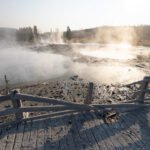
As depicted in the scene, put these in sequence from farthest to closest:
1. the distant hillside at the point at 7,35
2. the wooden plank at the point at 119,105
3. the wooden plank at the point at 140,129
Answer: the distant hillside at the point at 7,35, the wooden plank at the point at 119,105, the wooden plank at the point at 140,129

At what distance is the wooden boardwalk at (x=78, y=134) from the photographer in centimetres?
513

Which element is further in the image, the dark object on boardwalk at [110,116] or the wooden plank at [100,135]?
the dark object on boardwalk at [110,116]

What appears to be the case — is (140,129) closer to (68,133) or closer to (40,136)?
(68,133)

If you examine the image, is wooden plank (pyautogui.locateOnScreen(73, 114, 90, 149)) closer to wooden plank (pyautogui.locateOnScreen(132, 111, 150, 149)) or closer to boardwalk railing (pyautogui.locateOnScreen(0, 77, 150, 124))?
boardwalk railing (pyautogui.locateOnScreen(0, 77, 150, 124))

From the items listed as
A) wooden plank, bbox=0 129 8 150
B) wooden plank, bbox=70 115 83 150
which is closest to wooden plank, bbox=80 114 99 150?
wooden plank, bbox=70 115 83 150

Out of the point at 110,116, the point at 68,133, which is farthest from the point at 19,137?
the point at 110,116

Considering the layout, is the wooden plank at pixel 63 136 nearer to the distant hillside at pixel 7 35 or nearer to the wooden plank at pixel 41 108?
the wooden plank at pixel 41 108

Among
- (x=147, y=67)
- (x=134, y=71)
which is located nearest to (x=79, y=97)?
(x=134, y=71)

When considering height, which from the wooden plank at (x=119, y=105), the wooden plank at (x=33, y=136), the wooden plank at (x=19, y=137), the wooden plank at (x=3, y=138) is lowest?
the wooden plank at (x=3, y=138)

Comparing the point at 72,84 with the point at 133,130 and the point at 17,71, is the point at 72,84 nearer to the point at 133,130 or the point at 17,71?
the point at 17,71

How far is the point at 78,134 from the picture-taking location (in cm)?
556

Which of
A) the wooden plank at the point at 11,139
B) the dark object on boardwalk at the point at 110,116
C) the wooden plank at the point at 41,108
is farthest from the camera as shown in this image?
the dark object on boardwalk at the point at 110,116

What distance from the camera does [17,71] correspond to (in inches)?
712

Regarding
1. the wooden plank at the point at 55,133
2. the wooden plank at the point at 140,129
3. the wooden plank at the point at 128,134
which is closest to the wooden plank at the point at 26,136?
the wooden plank at the point at 55,133
